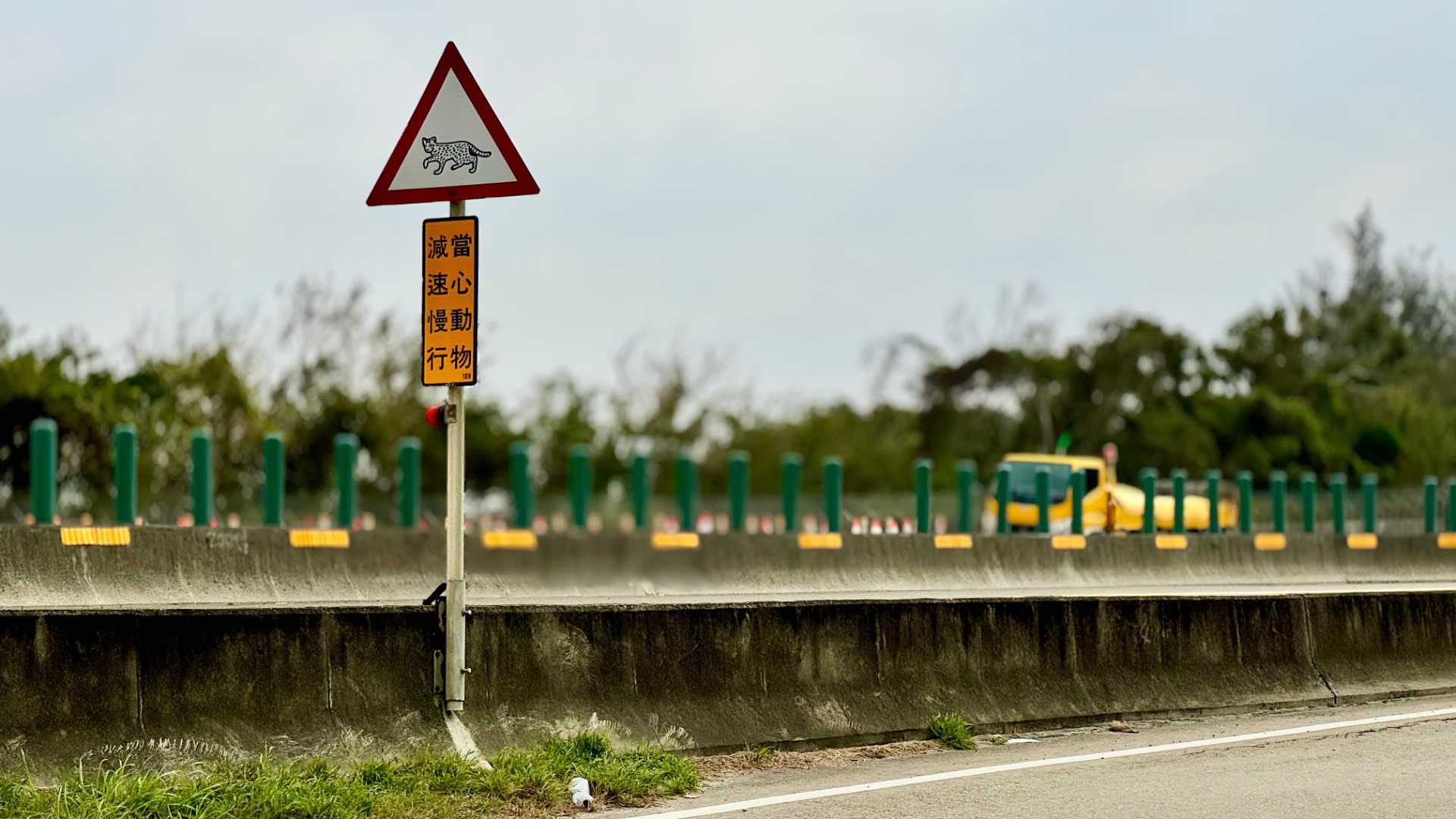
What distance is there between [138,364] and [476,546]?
41.5 metres

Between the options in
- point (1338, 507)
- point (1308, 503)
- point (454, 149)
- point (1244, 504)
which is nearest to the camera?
point (454, 149)

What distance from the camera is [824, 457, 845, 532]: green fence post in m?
22.4

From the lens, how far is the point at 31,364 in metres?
45.8

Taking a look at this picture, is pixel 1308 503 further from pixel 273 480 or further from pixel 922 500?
pixel 273 480

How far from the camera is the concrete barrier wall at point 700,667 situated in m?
7.55

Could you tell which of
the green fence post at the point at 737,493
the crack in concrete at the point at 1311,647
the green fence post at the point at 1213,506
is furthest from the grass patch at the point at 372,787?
the green fence post at the point at 1213,506

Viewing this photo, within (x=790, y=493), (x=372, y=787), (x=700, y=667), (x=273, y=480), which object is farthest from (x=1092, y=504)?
(x=372, y=787)

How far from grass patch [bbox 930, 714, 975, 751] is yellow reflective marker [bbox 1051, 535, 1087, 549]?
953 centimetres

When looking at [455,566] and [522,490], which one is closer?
[455,566]

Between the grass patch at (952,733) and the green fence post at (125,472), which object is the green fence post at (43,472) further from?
the grass patch at (952,733)

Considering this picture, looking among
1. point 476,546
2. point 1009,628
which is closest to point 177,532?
point 476,546

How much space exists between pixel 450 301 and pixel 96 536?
13.9 feet

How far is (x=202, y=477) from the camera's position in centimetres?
1580

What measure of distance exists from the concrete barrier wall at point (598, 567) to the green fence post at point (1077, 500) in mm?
3823
